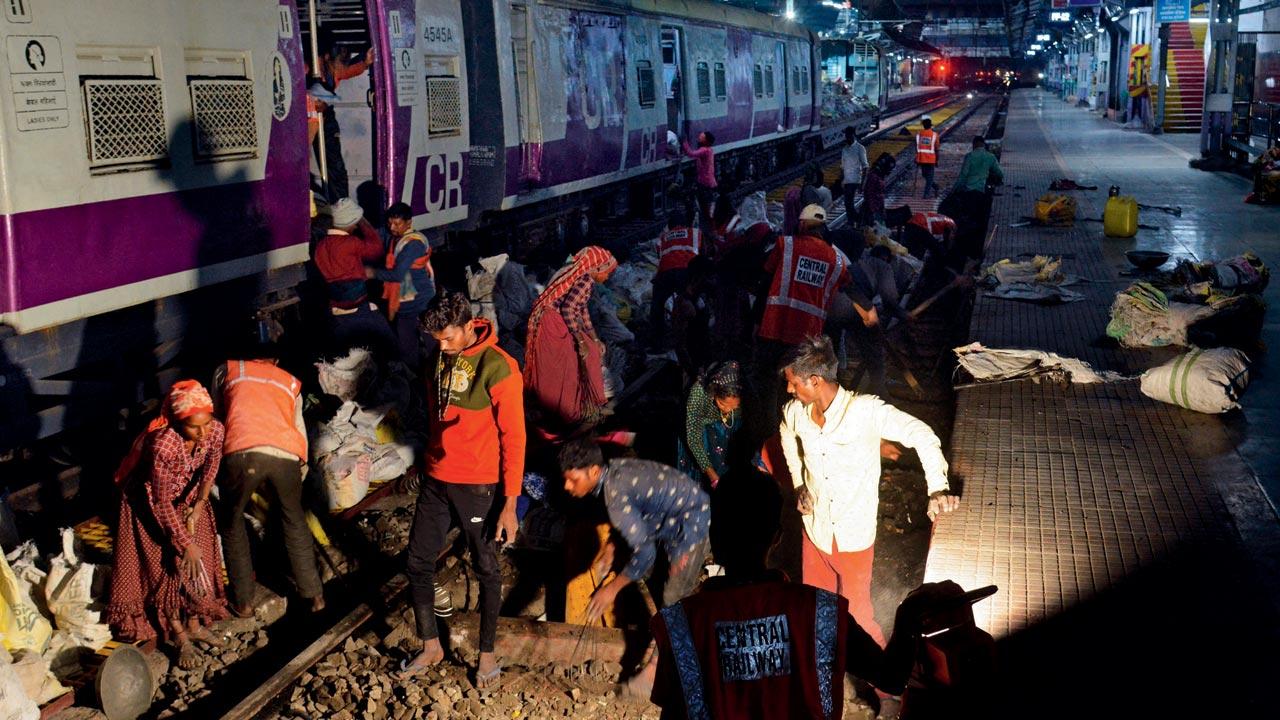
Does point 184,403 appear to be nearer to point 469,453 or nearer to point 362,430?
point 469,453

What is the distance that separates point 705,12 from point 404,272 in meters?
14.3

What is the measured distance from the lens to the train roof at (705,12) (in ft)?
53.0

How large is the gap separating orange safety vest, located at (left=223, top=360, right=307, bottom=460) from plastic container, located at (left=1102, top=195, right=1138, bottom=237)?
12027 mm

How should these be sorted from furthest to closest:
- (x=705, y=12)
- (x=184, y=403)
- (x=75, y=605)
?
(x=705, y=12) < (x=75, y=605) < (x=184, y=403)

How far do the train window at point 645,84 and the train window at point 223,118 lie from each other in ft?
33.1

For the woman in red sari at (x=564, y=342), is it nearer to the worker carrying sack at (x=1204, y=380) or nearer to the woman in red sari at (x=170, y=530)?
the woman in red sari at (x=170, y=530)

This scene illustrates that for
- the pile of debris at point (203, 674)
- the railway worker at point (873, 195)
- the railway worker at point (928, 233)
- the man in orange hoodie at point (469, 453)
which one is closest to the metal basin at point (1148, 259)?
the railway worker at point (928, 233)

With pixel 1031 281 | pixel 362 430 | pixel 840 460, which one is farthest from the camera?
pixel 1031 281

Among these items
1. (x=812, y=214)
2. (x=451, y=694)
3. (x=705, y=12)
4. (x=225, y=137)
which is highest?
(x=705, y=12)

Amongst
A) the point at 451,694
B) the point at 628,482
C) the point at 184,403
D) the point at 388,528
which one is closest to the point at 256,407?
the point at 184,403

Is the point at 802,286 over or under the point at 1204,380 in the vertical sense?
over

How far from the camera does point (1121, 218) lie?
48.3 feet

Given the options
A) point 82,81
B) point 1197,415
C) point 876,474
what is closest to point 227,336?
point 82,81

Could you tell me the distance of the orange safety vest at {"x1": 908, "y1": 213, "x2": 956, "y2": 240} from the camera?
12.1 metres
